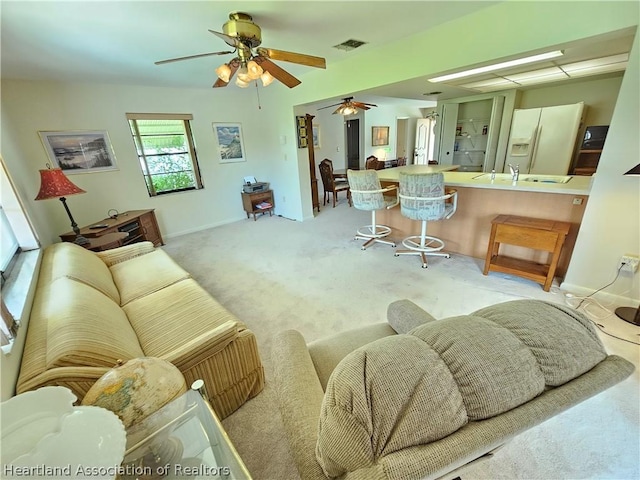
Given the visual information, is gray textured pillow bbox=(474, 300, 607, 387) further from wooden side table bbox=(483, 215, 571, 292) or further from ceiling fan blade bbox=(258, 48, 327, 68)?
ceiling fan blade bbox=(258, 48, 327, 68)

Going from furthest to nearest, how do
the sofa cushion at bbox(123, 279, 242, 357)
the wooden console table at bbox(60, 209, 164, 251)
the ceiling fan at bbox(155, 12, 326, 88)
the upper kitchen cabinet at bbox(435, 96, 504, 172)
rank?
the upper kitchen cabinet at bbox(435, 96, 504, 172), the wooden console table at bbox(60, 209, 164, 251), the ceiling fan at bbox(155, 12, 326, 88), the sofa cushion at bbox(123, 279, 242, 357)

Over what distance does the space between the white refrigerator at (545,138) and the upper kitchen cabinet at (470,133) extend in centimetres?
38

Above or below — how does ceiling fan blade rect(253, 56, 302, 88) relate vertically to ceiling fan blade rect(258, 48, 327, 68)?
below

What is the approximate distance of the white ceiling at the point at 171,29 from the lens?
182cm

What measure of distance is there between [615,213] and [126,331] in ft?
11.4

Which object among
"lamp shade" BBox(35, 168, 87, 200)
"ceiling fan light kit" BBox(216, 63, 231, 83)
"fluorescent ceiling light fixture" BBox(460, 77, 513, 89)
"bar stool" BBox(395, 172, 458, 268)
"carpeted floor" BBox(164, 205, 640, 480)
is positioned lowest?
"carpeted floor" BBox(164, 205, 640, 480)

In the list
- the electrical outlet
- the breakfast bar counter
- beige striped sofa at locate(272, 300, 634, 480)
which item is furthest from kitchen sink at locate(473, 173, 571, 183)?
beige striped sofa at locate(272, 300, 634, 480)

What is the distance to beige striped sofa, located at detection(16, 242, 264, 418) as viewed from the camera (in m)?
1.02

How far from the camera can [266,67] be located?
2180 mm

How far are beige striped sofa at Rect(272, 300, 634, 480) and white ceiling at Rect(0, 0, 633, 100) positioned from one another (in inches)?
93.1

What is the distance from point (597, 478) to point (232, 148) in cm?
547

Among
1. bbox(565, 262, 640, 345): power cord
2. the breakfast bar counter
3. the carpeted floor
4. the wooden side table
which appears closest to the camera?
the carpeted floor

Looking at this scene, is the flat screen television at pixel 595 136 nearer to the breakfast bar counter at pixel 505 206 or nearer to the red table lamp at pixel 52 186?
the breakfast bar counter at pixel 505 206

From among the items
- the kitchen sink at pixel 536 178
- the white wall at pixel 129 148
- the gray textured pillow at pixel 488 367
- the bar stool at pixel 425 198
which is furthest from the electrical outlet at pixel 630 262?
the white wall at pixel 129 148
